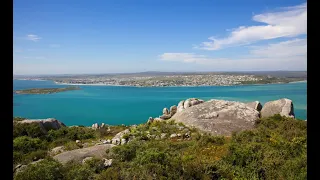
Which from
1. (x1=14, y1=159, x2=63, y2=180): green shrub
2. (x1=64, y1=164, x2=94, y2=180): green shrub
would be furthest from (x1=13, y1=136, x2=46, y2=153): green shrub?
(x1=64, y1=164, x2=94, y2=180): green shrub

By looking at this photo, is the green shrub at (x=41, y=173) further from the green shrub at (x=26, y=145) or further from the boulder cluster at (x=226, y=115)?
the boulder cluster at (x=226, y=115)

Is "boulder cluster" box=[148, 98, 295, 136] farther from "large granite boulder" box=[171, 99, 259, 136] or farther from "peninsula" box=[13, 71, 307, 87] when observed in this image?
"peninsula" box=[13, 71, 307, 87]

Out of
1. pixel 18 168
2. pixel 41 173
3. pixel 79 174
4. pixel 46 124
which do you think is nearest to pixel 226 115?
pixel 46 124

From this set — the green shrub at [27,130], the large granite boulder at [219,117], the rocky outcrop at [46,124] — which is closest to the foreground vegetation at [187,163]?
the green shrub at [27,130]

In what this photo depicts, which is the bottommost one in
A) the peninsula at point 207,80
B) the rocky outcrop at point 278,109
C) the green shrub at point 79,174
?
the green shrub at point 79,174
